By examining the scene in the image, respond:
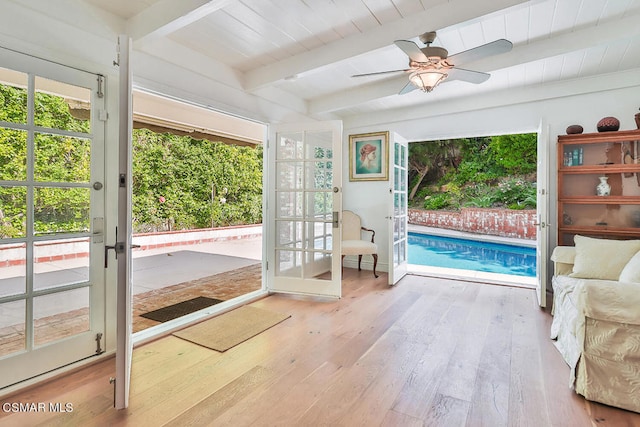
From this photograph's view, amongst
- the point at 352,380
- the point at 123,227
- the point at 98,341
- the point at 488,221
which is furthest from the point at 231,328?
the point at 488,221

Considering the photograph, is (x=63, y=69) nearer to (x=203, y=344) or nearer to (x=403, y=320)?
(x=203, y=344)

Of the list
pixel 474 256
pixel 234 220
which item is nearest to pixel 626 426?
pixel 474 256

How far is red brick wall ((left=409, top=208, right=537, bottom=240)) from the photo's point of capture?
8672 mm

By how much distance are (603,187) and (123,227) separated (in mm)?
4370

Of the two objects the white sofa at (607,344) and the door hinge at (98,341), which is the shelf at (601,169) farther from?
the door hinge at (98,341)

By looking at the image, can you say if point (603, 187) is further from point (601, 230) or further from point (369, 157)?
point (369, 157)

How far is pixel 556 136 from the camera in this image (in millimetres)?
3803

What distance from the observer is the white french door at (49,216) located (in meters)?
1.91

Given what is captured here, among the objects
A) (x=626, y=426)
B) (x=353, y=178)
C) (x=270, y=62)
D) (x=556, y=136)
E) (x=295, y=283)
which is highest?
(x=270, y=62)

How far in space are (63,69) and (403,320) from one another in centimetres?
330

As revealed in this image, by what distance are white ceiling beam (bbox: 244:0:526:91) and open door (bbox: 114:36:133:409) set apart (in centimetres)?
166

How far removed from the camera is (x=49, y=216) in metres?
2.09

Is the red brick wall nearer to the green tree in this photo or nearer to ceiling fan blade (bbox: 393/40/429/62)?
the green tree

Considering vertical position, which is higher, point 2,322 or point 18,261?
point 18,261
